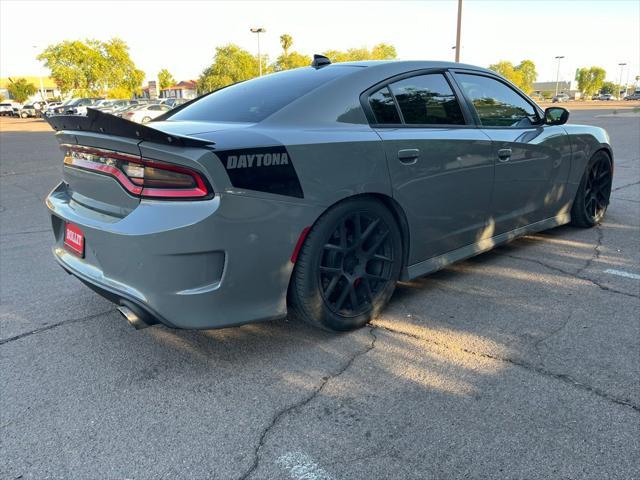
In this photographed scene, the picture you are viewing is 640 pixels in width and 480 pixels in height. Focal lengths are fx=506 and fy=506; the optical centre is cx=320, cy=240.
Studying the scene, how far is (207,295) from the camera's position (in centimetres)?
241

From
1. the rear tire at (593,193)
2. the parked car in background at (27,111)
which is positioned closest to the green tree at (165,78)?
the parked car in background at (27,111)

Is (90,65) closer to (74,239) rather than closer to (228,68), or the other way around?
(228,68)

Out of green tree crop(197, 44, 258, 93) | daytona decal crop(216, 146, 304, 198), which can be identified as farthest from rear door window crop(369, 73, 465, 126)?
green tree crop(197, 44, 258, 93)

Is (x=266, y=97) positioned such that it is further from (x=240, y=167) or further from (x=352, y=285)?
(x=352, y=285)

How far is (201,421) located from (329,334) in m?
1.01

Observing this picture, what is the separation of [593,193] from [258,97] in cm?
382

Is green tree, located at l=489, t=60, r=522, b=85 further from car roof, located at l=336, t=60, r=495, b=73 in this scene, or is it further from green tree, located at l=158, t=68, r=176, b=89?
car roof, located at l=336, t=60, r=495, b=73

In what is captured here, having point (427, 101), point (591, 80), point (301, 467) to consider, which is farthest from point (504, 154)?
point (591, 80)

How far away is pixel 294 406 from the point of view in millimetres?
2359

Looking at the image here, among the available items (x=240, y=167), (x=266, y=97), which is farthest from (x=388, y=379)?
(x=266, y=97)

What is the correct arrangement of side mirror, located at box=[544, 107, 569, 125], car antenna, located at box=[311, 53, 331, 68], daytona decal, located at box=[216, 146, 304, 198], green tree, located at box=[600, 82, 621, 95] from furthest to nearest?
green tree, located at box=[600, 82, 621, 95] → side mirror, located at box=[544, 107, 569, 125] → car antenna, located at box=[311, 53, 331, 68] → daytona decal, located at box=[216, 146, 304, 198]

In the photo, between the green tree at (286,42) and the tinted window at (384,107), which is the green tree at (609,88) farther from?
the tinted window at (384,107)

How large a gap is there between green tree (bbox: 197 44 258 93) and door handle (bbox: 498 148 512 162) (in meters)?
72.7

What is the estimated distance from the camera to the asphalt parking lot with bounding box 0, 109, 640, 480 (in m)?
2.01
